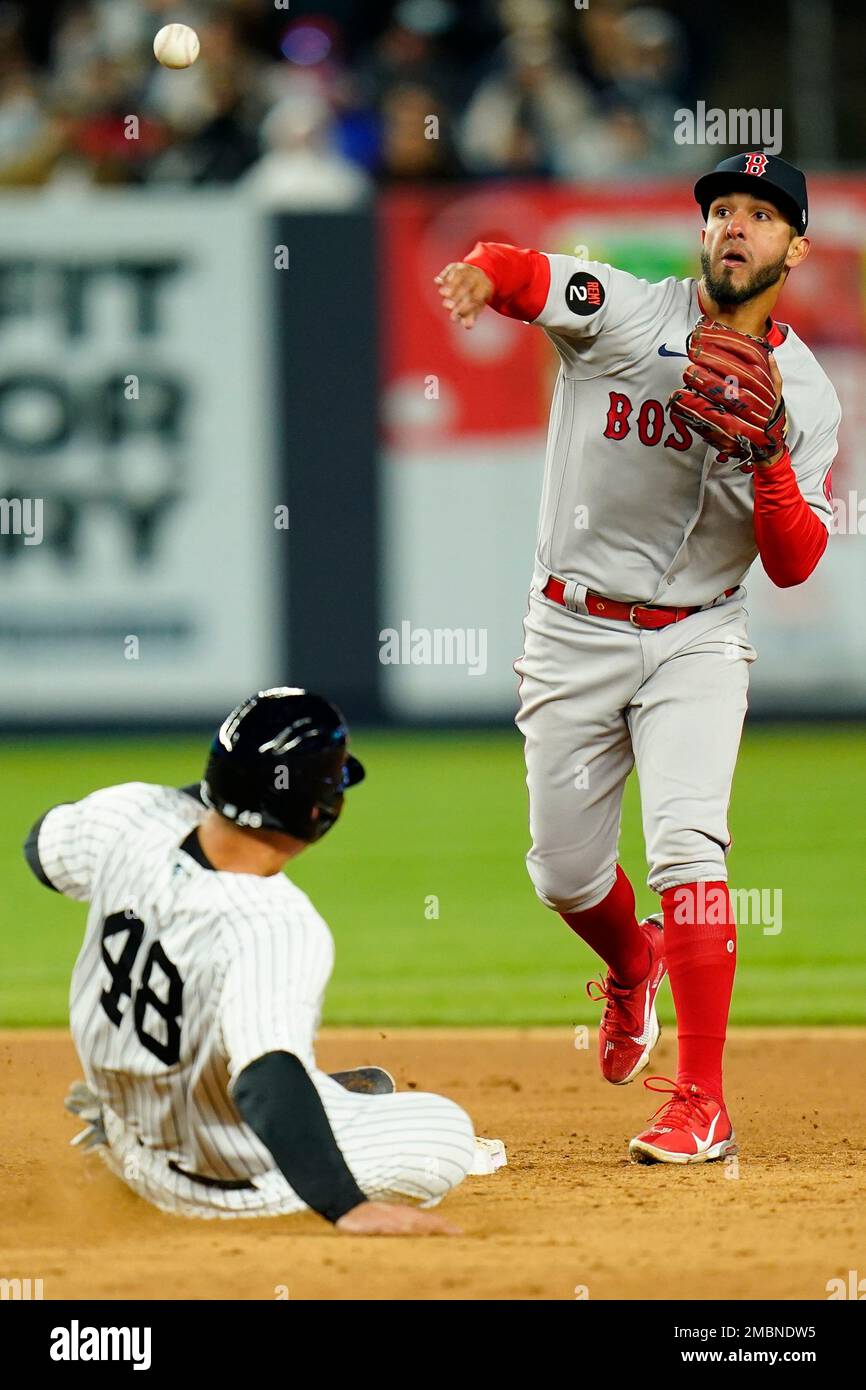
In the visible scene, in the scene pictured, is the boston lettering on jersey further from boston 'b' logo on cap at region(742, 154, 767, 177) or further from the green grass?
the green grass

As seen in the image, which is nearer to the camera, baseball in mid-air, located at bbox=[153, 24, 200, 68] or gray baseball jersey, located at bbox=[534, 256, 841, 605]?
gray baseball jersey, located at bbox=[534, 256, 841, 605]

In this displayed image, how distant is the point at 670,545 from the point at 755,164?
0.89m

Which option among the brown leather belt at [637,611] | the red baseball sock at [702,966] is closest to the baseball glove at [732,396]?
the brown leather belt at [637,611]

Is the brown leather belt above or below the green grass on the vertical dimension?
above

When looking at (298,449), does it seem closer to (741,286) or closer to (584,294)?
(584,294)

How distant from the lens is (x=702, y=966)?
4574 millimetres

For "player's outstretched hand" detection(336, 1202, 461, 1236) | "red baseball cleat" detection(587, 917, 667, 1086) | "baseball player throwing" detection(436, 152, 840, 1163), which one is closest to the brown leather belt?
"baseball player throwing" detection(436, 152, 840, 1163)

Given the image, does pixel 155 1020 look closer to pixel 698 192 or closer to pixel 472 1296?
pixel 472 1296

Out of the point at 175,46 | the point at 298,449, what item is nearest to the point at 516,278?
the point at 175,46

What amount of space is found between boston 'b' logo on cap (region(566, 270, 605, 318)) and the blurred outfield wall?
6.83 meters

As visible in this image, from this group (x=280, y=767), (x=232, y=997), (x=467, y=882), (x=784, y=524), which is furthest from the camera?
(x=467, y=882)

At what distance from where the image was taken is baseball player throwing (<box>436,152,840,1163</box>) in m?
4.52

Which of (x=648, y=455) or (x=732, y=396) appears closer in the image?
(x=732, y=396)

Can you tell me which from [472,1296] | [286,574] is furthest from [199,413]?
[472,1296]
